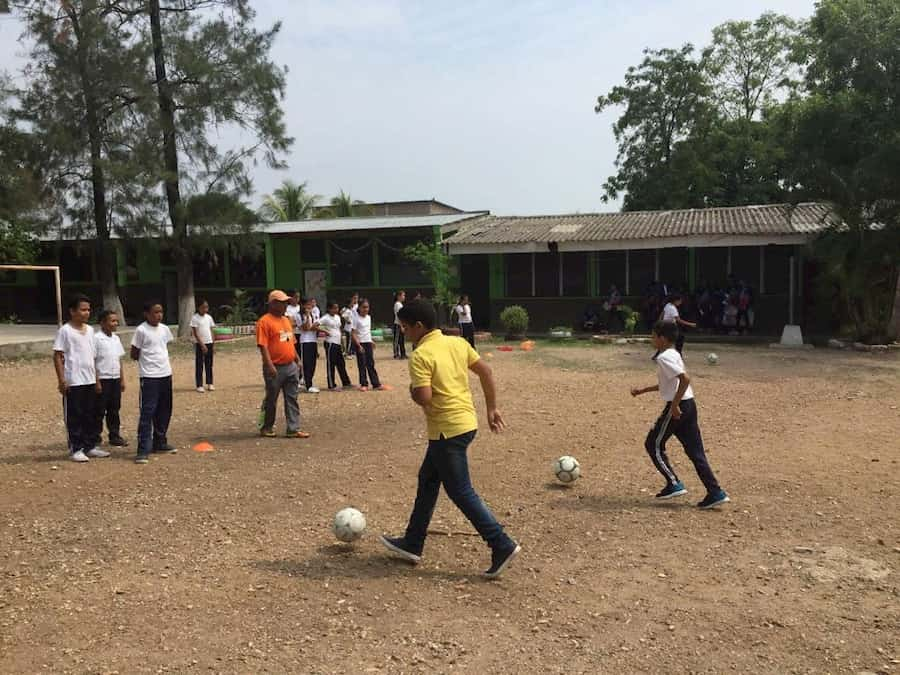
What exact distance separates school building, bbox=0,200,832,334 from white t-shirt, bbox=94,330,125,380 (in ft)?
49.3

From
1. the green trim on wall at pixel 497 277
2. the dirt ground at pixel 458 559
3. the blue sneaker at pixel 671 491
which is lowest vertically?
the dirt ground at pixel 458 559

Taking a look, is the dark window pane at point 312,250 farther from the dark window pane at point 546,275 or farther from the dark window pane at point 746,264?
the dark window pane at point 746,264

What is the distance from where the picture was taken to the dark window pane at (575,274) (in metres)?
23.0

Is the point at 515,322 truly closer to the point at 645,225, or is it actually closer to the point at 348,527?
the point at 645,225

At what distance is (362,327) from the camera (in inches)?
476

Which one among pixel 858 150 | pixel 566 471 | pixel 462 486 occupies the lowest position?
pixel 566 471

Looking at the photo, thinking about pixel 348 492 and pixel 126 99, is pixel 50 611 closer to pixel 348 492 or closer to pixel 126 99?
pixel 348 492

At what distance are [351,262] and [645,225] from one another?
935 cm

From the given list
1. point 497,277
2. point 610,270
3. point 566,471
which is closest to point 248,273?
point 497,277

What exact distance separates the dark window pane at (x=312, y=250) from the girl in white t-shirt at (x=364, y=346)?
14394mm

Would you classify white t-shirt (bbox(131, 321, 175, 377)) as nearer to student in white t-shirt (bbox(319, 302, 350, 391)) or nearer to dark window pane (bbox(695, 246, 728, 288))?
student in white t-shirt (bbox(319, 302, 350, 391))

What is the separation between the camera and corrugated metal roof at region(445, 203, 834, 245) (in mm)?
20188

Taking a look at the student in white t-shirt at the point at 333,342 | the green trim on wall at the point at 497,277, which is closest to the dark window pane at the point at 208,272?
the green trim on wall at the point at 497,277

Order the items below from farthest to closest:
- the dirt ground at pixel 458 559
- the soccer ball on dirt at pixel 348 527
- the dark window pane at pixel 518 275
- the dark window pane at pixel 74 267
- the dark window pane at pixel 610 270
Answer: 1. the dark window pane at pixel 74 267
2. the dark window pane at pixel 518 275
3. the dark window pane at pixel 610 270
4. the soccer ball on dirt at pixel 348 527
5. the dirt ground at pixel 458 559
